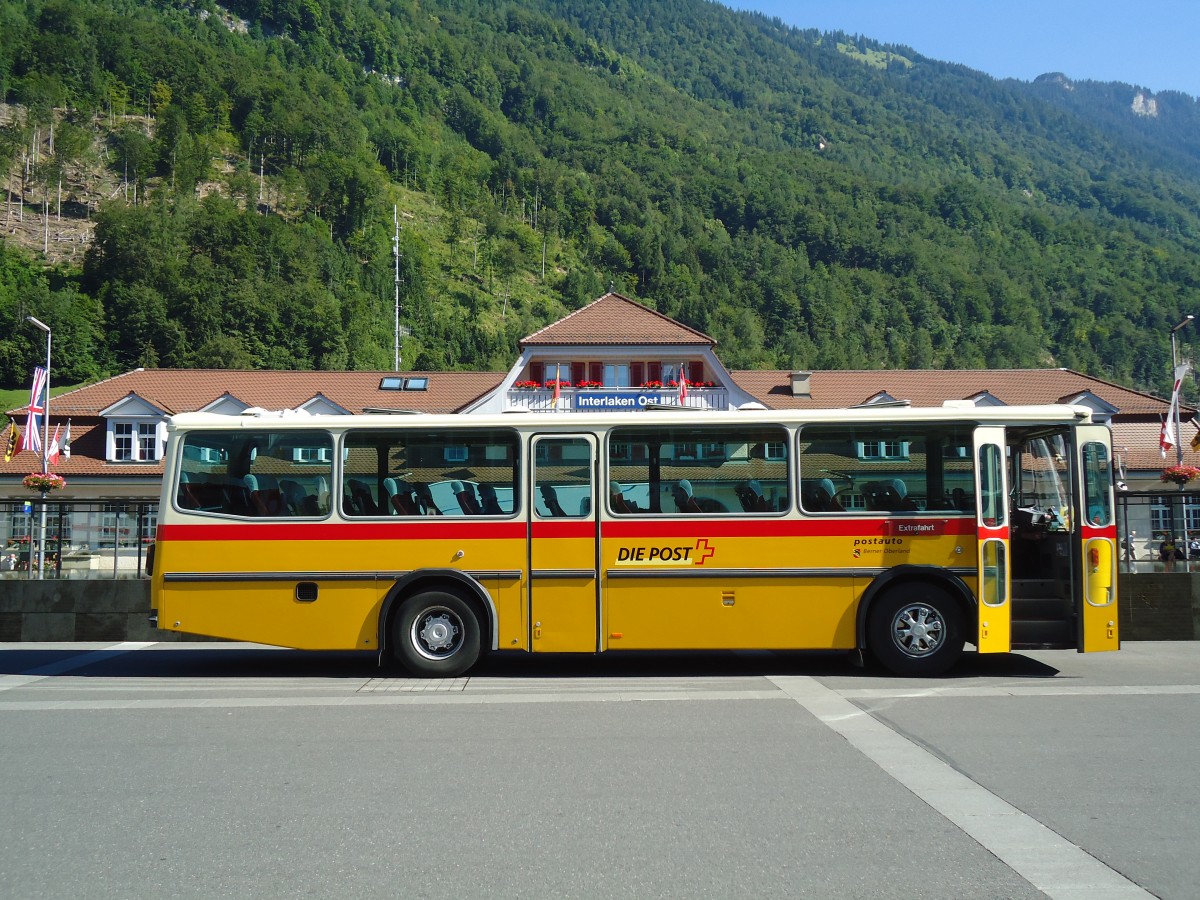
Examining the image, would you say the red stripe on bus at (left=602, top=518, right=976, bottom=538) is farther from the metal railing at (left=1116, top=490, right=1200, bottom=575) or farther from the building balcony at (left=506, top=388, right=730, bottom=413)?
the building balcony at (left=506, top=388, right=730, bottom=413)

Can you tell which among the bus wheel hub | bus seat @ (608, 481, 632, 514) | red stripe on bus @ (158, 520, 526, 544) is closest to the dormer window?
red stripe on bus @ (158, 520, 526, 544)

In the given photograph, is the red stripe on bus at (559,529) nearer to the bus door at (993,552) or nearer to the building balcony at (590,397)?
the bus door at (993,552)

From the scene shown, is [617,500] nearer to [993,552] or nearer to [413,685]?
[413,685]

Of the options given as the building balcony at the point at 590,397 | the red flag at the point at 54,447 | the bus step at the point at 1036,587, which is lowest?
the bus step at the point at 1036,587

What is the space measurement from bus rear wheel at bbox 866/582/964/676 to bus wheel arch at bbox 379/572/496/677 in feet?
13.1

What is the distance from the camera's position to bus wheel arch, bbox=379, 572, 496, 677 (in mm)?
11344

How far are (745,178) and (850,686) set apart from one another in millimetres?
171585

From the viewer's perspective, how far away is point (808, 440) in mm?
11461

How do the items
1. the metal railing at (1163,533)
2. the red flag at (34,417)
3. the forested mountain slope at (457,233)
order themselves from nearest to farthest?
1. the metal railing at (1163,533)
2. the red flag at (34,417)
3. the forested mountain slope at (457,233)

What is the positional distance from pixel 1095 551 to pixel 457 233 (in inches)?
6147

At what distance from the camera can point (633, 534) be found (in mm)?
11391

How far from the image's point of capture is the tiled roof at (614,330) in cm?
4944

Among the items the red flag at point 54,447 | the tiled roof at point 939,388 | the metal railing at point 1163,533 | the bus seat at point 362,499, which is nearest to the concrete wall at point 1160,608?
the metal railing at point 1163,533

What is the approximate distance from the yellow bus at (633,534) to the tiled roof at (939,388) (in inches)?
1572
